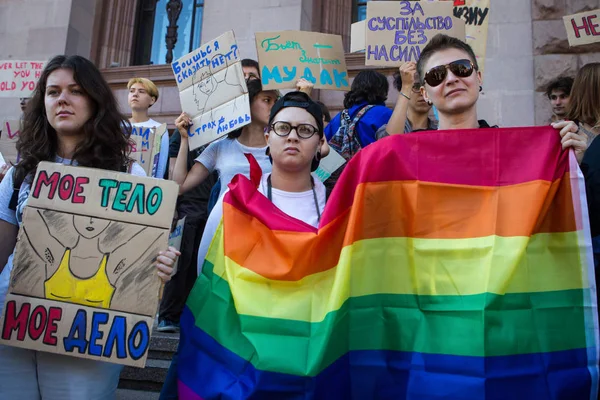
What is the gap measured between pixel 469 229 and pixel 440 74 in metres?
0.72

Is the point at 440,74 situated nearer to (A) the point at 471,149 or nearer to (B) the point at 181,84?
A: (A) the point at 471,149

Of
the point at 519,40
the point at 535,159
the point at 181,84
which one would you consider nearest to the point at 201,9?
the point at 519,40

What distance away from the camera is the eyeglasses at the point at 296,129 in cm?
276

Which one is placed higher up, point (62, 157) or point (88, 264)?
point (62, 157)

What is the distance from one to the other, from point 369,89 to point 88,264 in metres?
2.60

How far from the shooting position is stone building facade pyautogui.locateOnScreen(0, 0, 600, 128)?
7.43 metres

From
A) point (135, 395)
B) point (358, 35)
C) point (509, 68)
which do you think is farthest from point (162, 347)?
point (509, 68)

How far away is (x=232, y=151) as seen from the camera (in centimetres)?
391

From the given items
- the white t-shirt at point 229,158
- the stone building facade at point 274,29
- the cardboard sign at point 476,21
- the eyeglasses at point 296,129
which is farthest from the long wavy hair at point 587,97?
the stone building facade at point 274,29

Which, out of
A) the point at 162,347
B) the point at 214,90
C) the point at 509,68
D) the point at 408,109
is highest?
the point at 509,68

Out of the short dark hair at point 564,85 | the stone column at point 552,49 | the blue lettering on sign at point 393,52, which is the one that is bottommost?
the short dark hair at point 564,85

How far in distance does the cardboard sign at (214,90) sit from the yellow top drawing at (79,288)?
1924 millimetres

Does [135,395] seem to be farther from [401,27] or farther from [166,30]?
[166,30]

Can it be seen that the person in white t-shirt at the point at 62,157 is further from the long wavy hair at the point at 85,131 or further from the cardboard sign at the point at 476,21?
the cardboard sign at the point at 476,21
